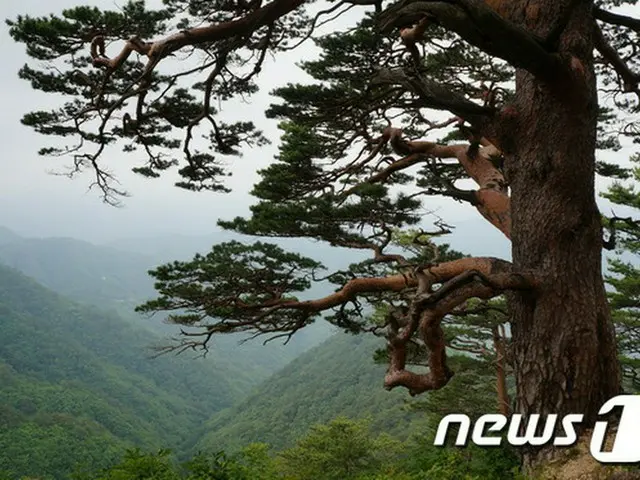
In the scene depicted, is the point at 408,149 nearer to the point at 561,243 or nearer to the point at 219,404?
the point at 561,243

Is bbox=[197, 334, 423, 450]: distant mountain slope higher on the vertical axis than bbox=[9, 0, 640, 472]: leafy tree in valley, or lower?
lower

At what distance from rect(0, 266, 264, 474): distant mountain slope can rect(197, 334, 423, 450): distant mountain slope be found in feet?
27.3

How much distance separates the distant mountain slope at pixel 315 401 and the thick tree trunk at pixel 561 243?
37.3m

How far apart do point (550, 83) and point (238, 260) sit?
475 centimetres

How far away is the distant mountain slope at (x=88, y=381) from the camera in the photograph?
170 ft

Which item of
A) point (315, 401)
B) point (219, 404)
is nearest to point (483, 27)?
point (315, 401)

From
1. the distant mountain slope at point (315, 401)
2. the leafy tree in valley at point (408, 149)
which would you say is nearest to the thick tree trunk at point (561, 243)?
the leafy tree in valley at point (408, 149)

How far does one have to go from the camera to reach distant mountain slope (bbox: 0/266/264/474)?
170 ft

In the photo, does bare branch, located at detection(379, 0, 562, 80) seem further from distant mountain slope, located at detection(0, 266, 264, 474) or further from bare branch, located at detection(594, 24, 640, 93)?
distant mountain slope, located at detection(0, 266, 264, 474)

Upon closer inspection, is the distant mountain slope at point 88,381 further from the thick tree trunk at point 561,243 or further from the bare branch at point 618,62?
the bare branch at point 618,62

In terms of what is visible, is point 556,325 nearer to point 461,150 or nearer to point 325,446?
point 461,150

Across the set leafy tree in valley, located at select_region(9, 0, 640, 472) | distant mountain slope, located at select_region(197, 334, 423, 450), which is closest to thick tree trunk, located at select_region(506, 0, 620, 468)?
leafy tree in valley, located at select_region(9, 0, 640, 472)

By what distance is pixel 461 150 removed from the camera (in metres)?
5.20

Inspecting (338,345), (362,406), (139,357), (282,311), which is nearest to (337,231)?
(282,311)
